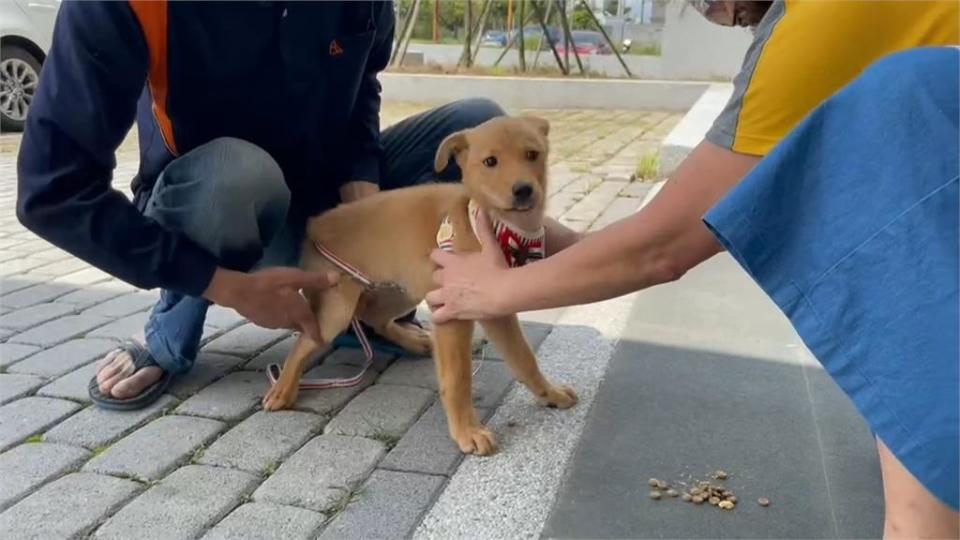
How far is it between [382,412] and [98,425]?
0.74 m

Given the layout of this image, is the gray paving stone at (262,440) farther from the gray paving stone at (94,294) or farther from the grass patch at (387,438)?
the gray paving stone at (94,294)

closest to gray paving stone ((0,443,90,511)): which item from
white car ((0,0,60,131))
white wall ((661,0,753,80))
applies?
white car ((0,0,60,131))

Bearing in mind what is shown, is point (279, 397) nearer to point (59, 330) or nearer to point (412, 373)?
point (412, 373)

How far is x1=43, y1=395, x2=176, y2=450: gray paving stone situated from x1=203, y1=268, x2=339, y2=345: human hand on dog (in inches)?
15.1

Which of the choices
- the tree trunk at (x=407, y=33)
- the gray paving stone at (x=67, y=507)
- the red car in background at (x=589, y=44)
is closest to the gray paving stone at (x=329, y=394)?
the gray paving stone at (x=67, y=507)

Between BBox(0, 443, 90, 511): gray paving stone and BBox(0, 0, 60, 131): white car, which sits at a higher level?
BBox(0, 443, 90, 511): gray paving stone

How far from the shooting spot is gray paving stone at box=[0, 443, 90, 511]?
6.80 feet

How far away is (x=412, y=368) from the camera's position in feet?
9.51

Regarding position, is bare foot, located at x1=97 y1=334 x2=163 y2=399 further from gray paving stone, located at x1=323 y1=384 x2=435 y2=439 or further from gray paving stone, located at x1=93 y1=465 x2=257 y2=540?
gray paving stone, located at x1=323 y1=384 x2=435 y2=439

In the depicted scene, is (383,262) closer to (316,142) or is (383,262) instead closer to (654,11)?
(316,142)

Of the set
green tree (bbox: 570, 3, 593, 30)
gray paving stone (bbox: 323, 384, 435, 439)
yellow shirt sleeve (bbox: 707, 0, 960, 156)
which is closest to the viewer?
yellow shirt sleeve (bbox: 707, 0, 960, 156)

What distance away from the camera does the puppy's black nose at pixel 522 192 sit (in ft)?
7.89

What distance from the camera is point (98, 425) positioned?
242 centimetres

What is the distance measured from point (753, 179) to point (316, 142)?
163cm
